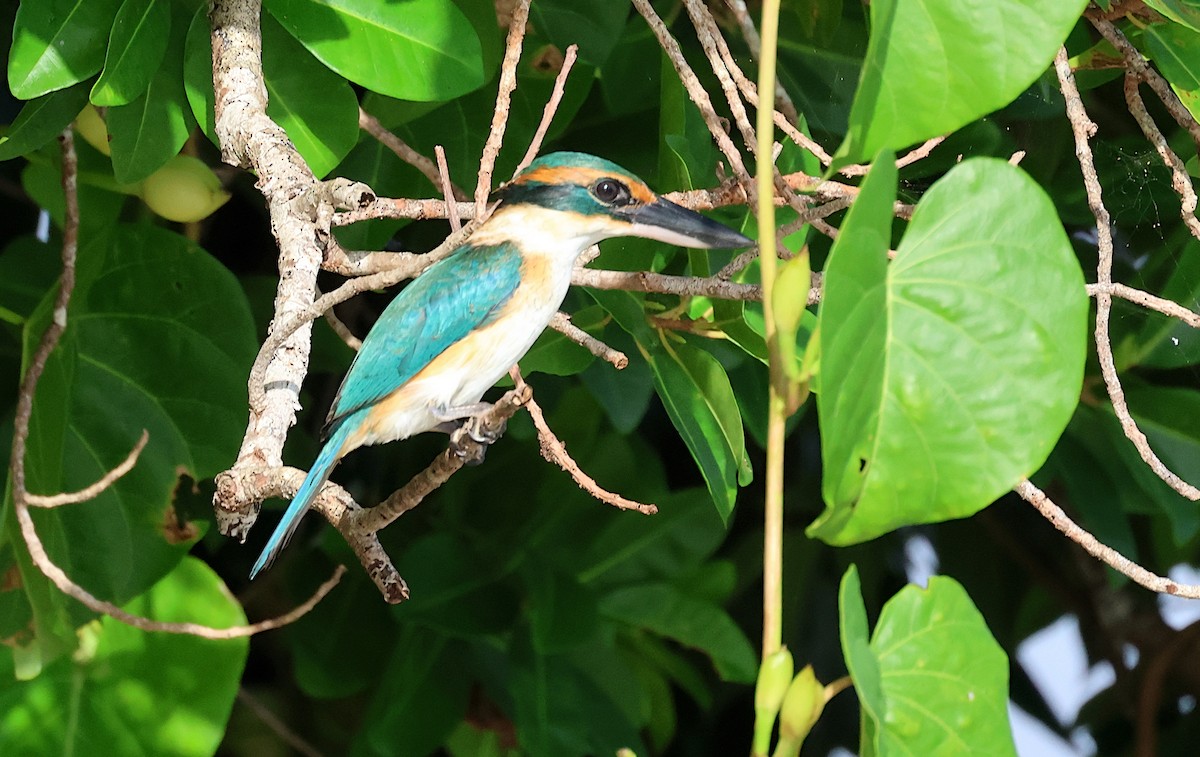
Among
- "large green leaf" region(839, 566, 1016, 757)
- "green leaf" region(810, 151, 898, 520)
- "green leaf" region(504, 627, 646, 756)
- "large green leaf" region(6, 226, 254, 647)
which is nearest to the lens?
"green leaf" region(810, 151, 898, 520)

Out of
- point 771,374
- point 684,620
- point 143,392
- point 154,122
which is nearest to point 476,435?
point 771,374

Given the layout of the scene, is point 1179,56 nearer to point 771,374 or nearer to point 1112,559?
point 1112,559

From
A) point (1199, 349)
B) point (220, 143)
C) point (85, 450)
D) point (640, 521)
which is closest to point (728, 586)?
point (640, 521)

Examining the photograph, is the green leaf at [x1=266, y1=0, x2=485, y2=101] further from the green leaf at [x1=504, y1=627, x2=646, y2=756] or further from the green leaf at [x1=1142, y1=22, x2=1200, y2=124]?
the green leaf at [x1=504, y1=627, x2=646, y2=756]

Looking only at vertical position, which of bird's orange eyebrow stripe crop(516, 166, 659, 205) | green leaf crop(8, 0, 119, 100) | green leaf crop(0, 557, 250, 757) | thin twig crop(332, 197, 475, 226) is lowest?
green leaf crop(0, 557, 250, 757)

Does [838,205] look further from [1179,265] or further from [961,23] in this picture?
[1179,265]

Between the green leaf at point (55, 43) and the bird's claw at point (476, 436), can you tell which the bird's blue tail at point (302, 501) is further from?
the green leaf at point (55, 43)

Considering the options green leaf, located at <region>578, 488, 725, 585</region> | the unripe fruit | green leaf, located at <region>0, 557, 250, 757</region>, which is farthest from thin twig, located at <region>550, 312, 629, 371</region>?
green leaf, located at <region>578, 488, 725, 585</region>
